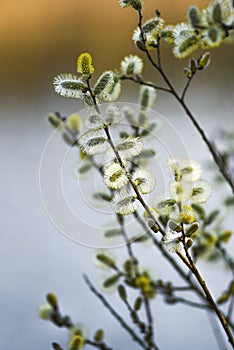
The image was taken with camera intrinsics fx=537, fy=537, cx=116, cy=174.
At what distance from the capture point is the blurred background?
98cm

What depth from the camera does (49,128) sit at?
135 centimetres

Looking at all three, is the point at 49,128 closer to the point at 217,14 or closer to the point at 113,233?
the point at 113,233

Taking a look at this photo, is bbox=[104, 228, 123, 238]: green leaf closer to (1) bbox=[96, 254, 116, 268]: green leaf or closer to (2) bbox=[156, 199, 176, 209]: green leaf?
(1) bbox=[96, 254, 116, 268]: green leaf

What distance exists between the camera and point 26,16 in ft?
5.04

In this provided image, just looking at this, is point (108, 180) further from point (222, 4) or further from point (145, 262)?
point (145, 262)

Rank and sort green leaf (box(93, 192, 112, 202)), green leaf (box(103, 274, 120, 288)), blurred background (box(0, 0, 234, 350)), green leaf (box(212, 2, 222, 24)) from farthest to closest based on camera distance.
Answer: blurred background (box(0, 0, 234, 350))
green leaf (box(103, 274, 120, 288))
green leaf (box(93, 192, 112, 202))
green leaf (box(212, 2, 222, 24))

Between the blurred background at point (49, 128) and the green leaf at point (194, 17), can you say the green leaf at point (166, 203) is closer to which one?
the green leaf at point (194, 17)

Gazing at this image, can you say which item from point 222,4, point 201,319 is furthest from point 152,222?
point 201,319

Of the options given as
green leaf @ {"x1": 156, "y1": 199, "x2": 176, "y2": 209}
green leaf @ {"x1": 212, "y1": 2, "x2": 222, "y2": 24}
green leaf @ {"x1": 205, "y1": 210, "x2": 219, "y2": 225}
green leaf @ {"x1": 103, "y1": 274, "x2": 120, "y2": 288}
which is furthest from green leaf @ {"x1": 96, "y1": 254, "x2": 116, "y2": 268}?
green leaf @ {"x1": 212, "y1": 2, "x2": 222, "y2": 24}

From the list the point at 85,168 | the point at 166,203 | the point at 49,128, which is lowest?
the point at 166,203

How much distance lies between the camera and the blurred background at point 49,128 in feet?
3.22

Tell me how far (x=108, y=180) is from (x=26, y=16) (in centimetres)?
129

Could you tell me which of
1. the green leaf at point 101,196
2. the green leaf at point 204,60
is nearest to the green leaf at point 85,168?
the green leaf at point 101,196

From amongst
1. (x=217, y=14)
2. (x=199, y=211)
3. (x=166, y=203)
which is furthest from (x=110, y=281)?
(x=217, y=14)
